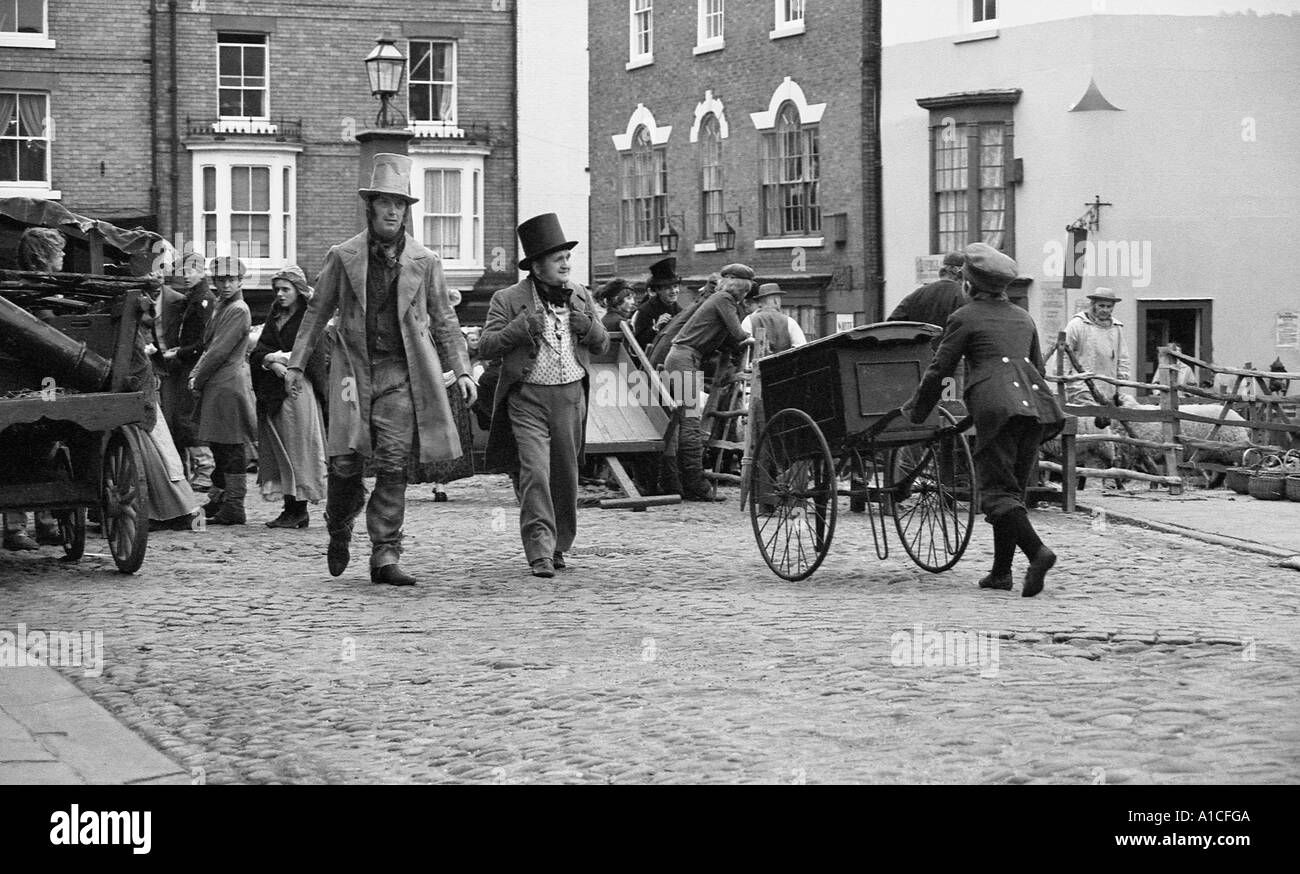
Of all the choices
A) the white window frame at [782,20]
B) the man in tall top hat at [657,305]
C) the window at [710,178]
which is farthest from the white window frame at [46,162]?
the man in tall top hat at [657,305]

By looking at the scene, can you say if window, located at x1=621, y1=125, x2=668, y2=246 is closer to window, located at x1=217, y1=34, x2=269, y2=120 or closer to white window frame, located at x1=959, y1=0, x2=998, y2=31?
window, located at x1=217, y1=34, x2=269, y2=120

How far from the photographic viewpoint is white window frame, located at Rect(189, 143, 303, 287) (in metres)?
37.2

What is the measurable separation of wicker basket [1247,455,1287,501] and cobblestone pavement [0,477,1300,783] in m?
4.56

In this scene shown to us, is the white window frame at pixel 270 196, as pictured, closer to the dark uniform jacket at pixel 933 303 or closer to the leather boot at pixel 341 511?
the dark uniform jacket at pixel 933 303

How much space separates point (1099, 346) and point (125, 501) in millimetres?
10098

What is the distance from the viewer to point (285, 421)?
14.3 m

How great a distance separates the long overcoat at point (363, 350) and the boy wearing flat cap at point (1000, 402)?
7.90 ft

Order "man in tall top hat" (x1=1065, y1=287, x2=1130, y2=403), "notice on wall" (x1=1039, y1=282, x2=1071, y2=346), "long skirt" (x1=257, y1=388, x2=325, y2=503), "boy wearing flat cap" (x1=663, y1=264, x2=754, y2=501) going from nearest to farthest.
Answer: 1. "long skirt" (x1=257, y1=388, x2=325, y2=503)
2. "boy wearing flat cap" (x1=663, y1=264, x2=754, y2=501)
3. "man in tall top hat" (x1=1065, y1=287, x2=1130, y2=403)
4. "notice on wall" (x1=1039, y1=282, x2=1071, y2=346)

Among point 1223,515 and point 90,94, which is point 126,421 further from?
point 90,94

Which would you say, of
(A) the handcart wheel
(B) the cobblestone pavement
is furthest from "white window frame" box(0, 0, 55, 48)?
(A) the handcart wheel

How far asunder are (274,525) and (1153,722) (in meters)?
8.98

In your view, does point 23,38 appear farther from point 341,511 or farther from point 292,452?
point 341,511
